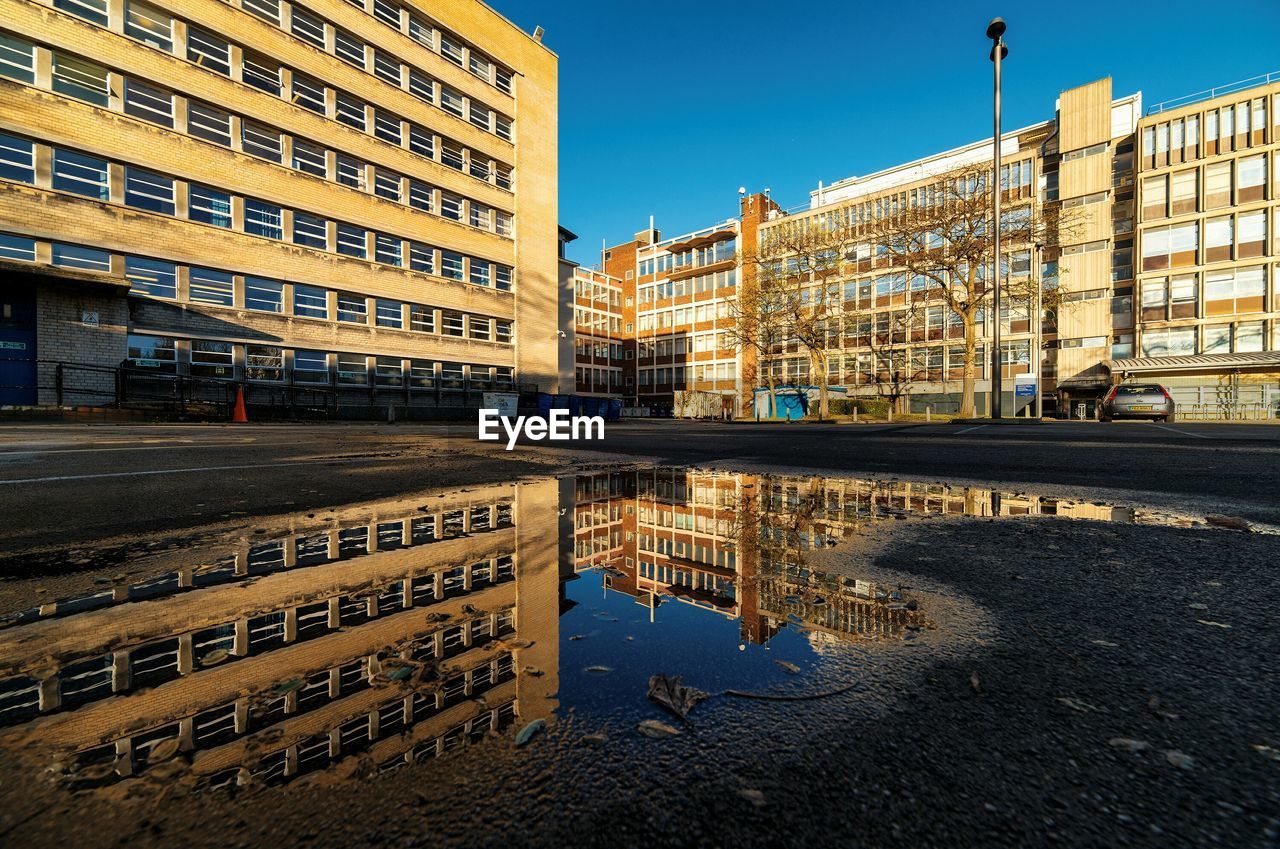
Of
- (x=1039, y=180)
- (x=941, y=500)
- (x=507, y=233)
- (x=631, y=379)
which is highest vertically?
(x=1039, y=180)

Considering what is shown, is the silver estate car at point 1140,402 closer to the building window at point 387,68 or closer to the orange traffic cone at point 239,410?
the orange traffic cone at point 239,410

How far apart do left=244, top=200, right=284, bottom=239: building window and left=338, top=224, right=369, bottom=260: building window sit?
7.02 feet

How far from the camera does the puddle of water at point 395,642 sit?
71cm

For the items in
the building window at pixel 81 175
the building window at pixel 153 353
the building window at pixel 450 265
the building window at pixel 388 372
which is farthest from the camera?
the building window at pixel 450 265

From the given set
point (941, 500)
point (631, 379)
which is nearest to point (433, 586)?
point (941, 500)

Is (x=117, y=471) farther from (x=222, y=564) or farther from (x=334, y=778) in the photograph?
(x=334, y=778)

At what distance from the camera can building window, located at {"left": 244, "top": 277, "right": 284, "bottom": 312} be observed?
18.5 meters

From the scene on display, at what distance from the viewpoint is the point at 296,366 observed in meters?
19.6

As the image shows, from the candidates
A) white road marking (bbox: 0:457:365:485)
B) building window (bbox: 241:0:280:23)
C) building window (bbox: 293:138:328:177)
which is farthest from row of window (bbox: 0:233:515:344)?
white road marking (bbox: 0:457:365:485)

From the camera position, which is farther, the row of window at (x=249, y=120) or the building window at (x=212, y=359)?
the building window at (x=212, y=359)

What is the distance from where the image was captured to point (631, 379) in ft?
182

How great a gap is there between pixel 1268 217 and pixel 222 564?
48870mm

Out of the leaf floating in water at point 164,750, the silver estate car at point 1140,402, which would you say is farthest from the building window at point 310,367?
the silver estate car at point 1140,402

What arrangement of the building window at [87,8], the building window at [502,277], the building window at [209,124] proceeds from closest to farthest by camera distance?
the building window at [87,8] → the building window at [209,124] → the building window at [502,277]
